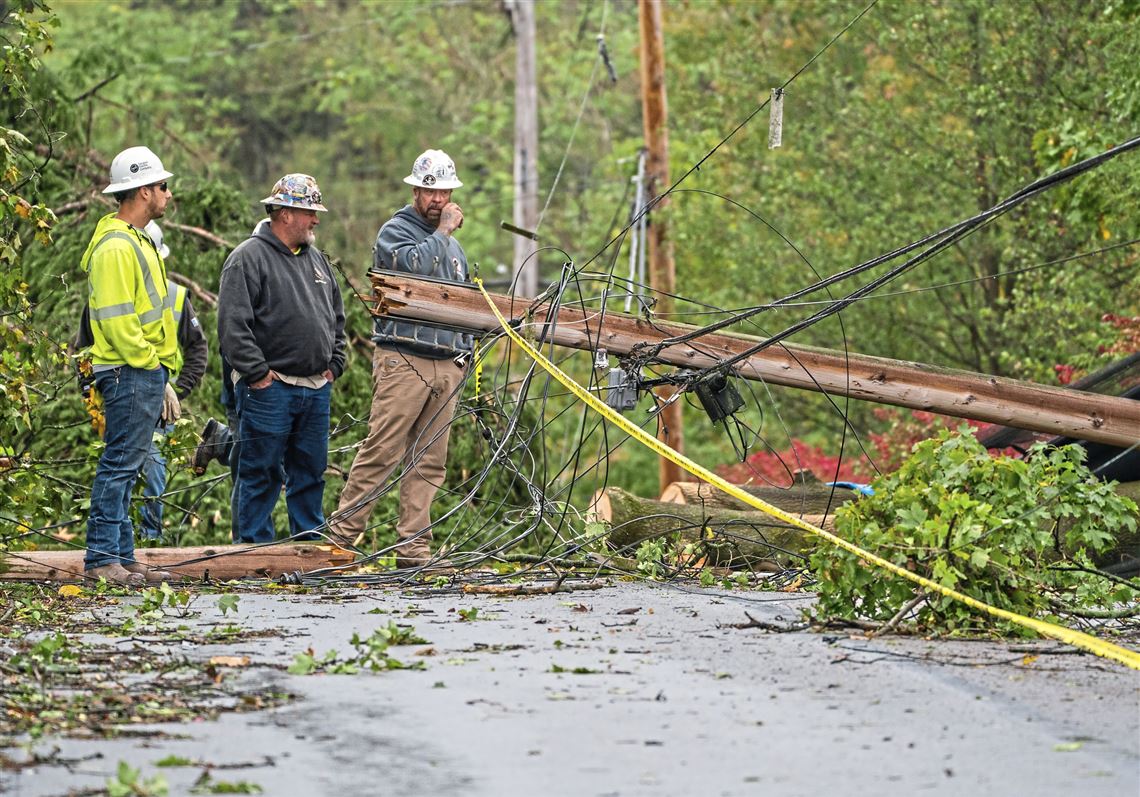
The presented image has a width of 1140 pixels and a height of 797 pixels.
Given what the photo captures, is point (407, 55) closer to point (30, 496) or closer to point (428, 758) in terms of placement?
point (30, 496)

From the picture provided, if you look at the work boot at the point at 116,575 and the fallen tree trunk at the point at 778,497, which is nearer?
the work boot at the point at 116,575

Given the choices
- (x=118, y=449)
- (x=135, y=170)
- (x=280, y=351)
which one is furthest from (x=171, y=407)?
(x=135, y=170)

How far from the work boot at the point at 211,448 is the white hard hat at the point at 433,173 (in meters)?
1.97

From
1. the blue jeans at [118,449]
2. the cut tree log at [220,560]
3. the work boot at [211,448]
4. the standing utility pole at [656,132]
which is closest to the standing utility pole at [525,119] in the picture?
the standing utility pole at [656,132]

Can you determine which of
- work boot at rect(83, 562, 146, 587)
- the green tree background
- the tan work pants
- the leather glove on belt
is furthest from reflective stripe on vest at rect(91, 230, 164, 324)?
the leather glove on belt

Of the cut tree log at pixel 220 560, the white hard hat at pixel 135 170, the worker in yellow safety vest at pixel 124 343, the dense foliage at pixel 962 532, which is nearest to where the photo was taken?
the dense foliage at pixel 962 532

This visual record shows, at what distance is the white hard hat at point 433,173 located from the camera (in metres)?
10.6

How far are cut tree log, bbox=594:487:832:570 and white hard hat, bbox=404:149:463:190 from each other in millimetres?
2271

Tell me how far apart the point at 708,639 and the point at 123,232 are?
13.2 feet

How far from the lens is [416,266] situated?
418 inches

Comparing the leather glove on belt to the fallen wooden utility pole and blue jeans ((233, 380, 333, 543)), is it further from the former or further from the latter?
the fallen wooden utility pole

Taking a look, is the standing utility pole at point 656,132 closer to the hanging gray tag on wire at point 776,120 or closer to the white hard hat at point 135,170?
the hanging gray tag on wire at point 776,120

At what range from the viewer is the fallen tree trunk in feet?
39.7

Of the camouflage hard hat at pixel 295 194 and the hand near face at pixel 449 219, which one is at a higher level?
the camouflage hard hat at pixel 295 194
